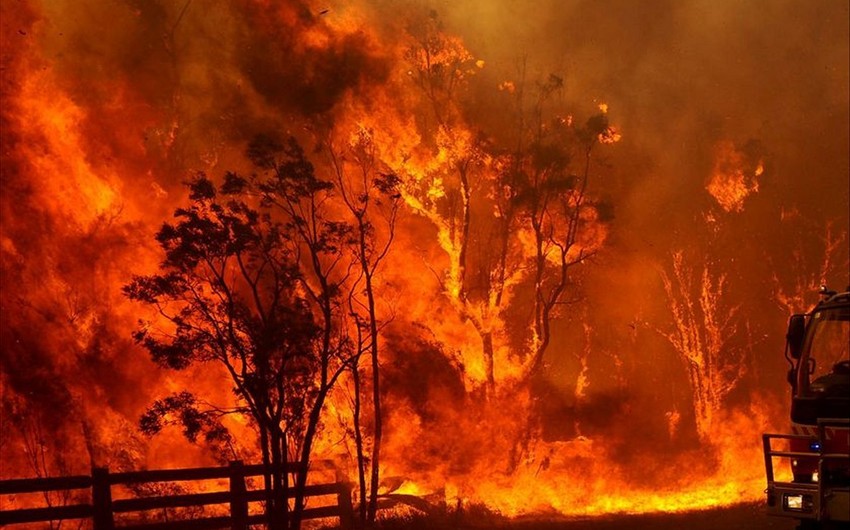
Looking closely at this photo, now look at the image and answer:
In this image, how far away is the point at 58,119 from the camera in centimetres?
2644

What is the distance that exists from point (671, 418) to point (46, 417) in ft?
87.4

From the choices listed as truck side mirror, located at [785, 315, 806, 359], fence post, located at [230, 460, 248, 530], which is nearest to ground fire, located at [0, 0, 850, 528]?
fence post, located at [230, 460, 248, 530]

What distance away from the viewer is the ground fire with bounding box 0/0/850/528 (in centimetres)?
1959

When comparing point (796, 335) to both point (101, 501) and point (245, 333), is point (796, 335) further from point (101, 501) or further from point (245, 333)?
point (245, 333)

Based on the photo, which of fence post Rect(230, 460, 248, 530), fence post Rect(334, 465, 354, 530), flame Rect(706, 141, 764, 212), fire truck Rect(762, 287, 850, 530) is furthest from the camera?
flame Rect(706, 141, 764, 212)

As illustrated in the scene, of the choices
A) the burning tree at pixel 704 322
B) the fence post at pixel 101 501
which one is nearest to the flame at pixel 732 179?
the burning tree at pixel 704 322

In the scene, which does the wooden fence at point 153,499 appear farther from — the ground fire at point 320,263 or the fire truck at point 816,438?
the fire truck at point 816,438

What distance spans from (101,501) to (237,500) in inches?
95.9

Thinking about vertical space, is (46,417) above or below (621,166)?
below

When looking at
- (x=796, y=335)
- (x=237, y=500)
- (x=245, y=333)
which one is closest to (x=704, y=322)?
(x=245, y=333)

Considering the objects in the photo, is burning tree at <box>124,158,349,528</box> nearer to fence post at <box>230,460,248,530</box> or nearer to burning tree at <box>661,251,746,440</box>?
fence post at <box>230,460,248,530</box>

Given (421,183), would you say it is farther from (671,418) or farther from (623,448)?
(671,418)

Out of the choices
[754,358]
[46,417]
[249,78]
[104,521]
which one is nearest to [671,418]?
[754,358]

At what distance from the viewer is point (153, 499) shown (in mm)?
15133
